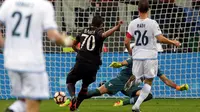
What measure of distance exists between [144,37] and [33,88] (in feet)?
13.1

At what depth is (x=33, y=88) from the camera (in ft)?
18.9

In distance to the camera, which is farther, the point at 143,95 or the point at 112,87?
the point at 112,87

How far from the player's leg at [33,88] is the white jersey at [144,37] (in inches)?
153

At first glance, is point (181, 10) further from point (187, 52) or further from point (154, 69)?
point (154, 69)

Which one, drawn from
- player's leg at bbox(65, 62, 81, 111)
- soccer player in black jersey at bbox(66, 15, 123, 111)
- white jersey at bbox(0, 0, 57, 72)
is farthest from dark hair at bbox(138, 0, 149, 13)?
white jersey at bbox(0, 0, 57, 72)

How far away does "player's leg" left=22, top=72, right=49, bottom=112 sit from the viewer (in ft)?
18.8

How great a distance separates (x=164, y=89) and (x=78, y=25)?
270 cm

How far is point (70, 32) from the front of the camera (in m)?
14.3

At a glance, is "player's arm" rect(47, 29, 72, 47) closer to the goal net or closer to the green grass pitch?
the green grass pitch

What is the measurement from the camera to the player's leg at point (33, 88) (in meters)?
5.74

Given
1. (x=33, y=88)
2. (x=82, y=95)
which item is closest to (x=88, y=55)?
(x=82, y=95)

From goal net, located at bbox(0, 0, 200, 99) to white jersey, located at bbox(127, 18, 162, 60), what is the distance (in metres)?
3.79

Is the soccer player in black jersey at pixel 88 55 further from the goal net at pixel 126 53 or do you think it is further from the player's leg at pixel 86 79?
the goal net at pixel 126 53

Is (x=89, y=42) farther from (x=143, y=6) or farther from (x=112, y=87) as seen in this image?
(x=143, y=6)
